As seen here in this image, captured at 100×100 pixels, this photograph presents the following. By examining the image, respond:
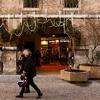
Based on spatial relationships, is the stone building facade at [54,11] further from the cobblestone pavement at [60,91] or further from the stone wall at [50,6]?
the cobblestone pavement at [60,91]

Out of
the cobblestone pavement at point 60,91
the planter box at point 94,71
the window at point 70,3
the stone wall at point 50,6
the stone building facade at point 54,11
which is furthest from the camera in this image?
the window at point 70,3

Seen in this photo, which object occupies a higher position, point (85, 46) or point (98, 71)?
point (85, 46)

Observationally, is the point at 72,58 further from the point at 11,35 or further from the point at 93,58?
the point at 11,35

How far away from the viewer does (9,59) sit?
56.2 feet

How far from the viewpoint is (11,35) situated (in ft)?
55.8

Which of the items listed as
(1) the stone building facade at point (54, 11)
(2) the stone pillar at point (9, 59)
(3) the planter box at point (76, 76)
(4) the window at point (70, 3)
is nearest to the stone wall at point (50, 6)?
(1) the stone building facade at point (54, 11)

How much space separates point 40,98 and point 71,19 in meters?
8.57

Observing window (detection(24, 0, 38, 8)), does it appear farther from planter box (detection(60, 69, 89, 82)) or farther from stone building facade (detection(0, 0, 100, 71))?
planter box (detection(60, 69, 89, 82))

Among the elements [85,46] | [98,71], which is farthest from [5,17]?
[98,71]

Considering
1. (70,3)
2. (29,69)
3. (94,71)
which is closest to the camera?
(29,69)

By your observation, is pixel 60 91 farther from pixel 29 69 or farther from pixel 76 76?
pixel 76 76

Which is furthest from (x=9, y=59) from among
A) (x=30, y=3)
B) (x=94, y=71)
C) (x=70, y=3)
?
(x=94, y=71)

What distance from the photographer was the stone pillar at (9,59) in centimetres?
1700

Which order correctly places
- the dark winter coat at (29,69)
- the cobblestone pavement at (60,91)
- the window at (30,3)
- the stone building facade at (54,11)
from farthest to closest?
the window at (30,3), the stone building facade at (54,11), the cobblestone pavement at (60,91), the dark winter coat at (29,69)
